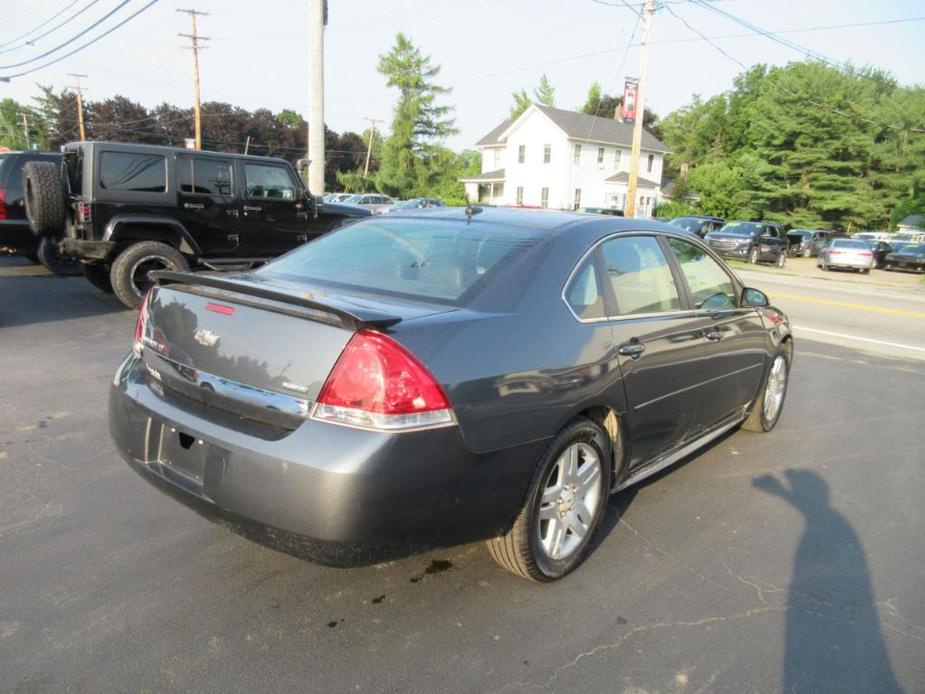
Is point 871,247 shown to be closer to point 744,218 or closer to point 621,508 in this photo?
point 744,218

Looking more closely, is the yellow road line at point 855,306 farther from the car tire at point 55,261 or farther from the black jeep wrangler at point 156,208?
the car tire at point 55,261

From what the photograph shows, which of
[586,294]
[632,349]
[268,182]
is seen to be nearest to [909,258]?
[268,182]

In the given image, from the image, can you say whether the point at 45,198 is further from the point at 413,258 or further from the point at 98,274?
the point at 413,258

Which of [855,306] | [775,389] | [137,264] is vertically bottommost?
[855,306]

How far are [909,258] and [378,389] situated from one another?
3438 cm

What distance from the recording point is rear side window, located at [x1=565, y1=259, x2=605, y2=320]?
124 inches

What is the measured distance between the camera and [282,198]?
9.94 meters

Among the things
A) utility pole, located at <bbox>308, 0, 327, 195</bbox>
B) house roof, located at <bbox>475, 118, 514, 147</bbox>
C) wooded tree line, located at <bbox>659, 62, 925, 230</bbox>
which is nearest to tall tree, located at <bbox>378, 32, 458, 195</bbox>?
house roof, located at <bbox>475, 118, 514, 147</bbox>

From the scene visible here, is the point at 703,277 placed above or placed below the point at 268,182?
below

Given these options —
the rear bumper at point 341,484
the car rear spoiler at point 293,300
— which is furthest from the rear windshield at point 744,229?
the car rear spoiler at point 293,300

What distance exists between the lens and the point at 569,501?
315cm

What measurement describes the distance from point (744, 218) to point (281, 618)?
180ft

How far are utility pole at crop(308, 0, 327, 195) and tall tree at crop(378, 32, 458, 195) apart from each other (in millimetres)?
47662

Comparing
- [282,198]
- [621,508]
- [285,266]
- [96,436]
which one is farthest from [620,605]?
[282,198]
